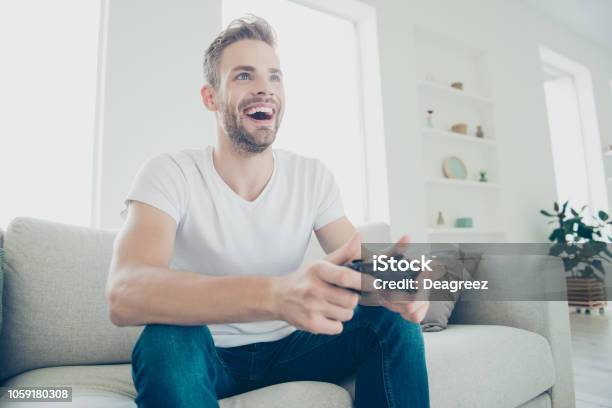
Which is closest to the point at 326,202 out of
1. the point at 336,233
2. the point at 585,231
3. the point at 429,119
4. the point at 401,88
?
the point at 336,233

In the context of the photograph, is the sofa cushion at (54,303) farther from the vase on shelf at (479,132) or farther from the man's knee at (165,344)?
the vase on shelf at (479,132)

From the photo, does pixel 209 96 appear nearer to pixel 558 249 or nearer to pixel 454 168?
pixel 454 168

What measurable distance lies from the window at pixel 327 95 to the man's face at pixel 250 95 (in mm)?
1800

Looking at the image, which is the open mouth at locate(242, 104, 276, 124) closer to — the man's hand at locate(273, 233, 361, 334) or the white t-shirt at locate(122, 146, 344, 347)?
the white t-shirt at locate(122, 146, 344, 347)

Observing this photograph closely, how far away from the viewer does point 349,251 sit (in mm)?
606

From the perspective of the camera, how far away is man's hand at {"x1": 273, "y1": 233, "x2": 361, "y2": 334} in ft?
1.83

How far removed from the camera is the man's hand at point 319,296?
1.83ft

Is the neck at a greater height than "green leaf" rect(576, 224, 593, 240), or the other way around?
the neck

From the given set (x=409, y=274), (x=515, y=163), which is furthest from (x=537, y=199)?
(x=409, y=274)

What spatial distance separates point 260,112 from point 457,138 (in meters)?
3.12

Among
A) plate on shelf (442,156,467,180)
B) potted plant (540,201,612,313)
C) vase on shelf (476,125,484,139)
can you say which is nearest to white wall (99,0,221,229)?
plate on shelf (442,156,467,180)

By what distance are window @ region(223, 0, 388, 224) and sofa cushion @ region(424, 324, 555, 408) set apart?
193 centimetres

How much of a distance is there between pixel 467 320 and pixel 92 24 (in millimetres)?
2442

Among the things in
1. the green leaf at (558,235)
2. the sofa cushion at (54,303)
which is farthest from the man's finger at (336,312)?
the green leaf at (558,235)
